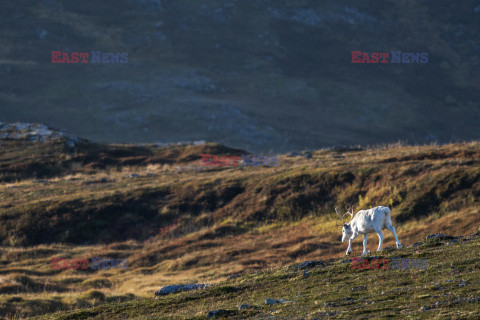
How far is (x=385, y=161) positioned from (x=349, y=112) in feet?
471

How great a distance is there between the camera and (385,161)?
45969 mm

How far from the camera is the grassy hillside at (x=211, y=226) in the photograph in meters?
16.7

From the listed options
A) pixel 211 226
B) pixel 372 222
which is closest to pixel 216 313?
pixel 372 222

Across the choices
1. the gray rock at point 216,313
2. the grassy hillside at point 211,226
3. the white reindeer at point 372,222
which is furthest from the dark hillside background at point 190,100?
the gray rock at point 216,313

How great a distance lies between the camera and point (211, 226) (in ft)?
139

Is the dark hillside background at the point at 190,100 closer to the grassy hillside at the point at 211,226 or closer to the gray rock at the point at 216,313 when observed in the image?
the grassy hillside at the point at 211,226

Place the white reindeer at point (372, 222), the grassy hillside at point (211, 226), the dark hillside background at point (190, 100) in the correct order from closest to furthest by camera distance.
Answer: the grassy hillside at point (211, 226) < the white reindeer at point (372, 222) < the dark hillside background at point (190, 100)

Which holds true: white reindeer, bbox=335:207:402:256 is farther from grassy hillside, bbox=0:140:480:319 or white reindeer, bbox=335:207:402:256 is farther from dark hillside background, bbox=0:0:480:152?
dark hillside background, bbox=0:0:480:152

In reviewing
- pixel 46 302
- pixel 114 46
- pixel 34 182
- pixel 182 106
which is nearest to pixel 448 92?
pixel 182 106

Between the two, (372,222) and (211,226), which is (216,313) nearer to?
(372,222)

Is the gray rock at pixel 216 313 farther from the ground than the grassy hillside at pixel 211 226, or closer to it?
farther from the ground

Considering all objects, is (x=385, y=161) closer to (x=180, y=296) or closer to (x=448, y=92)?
(x=180, y=296)

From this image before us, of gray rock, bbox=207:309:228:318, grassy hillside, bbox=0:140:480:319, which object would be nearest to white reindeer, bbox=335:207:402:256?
grassy hillside, bbox=0:140:480:319

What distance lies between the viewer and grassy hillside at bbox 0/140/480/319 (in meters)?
16.7
